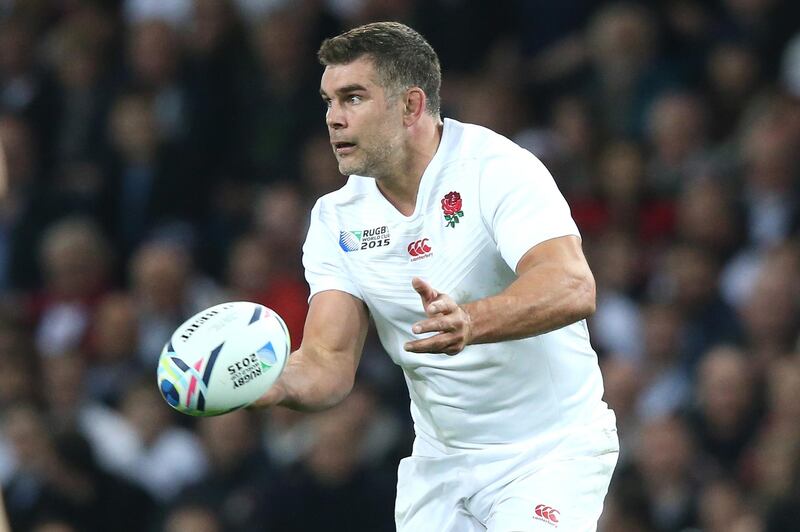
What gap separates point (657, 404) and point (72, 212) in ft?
16.0

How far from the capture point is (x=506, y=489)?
17.4 feet

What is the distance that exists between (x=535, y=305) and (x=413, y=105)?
3.80ft

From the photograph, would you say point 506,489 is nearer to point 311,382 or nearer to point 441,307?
point 311,382

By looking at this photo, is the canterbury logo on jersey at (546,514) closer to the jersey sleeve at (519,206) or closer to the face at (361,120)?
the jersey sleeve at (519,206)

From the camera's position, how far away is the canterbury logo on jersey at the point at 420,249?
5406 millimetres

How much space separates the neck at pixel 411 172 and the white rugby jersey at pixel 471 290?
0.14 feet

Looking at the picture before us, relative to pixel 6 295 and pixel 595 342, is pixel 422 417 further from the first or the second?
pixel 6 295

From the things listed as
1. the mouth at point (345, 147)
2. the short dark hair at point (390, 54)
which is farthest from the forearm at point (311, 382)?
the short dark hair at point (390, 54)

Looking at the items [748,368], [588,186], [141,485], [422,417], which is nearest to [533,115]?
[588,186]

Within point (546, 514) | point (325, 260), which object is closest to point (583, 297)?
point (546, 514)

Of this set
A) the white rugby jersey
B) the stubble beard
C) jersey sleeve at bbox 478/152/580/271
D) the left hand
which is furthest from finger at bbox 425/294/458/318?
the stubble beard

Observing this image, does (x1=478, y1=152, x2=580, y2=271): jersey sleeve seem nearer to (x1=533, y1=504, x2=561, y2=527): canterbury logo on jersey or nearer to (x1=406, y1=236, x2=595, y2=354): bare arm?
(x1=406, y1=236, x2=595, y2=354): bare arm

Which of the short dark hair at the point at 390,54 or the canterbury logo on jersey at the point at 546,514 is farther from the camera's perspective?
the short dark hair at the point at 390,54

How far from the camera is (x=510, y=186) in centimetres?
519
